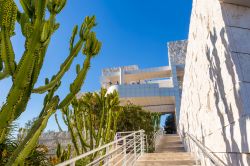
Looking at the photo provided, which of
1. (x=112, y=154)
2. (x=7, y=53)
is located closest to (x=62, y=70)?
(x=7, y=53)

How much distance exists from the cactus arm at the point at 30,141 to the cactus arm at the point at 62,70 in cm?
27

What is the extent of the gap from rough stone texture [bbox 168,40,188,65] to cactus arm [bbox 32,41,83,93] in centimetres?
2952

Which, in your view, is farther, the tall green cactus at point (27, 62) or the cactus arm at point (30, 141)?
the cactus arm at point (30, 141)

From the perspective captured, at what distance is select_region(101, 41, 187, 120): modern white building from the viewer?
30.9 m

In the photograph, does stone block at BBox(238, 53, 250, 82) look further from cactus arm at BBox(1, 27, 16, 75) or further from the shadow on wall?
cactus arm at BBox(1, 27, 16, 75)

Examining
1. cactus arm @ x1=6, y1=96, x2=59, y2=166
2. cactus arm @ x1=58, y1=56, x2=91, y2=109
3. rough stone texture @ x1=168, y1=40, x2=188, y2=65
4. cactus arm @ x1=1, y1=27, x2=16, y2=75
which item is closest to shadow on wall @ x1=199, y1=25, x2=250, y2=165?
cactus arm @ x1=58, y1=56, x2=91, y2=109

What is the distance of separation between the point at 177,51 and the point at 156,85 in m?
6.53

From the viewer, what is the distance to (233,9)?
3.08 metres

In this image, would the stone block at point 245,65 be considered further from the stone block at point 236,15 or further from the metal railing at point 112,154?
the metal railing at point 112,154

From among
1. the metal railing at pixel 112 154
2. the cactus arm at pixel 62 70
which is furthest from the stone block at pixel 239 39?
the cactus arm at pixel 62 70

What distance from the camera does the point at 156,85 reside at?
31.1m

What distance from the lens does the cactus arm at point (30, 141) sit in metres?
2.86

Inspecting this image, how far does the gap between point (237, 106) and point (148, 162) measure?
5166 mm

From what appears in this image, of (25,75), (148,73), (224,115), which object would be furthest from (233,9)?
(148,73)
